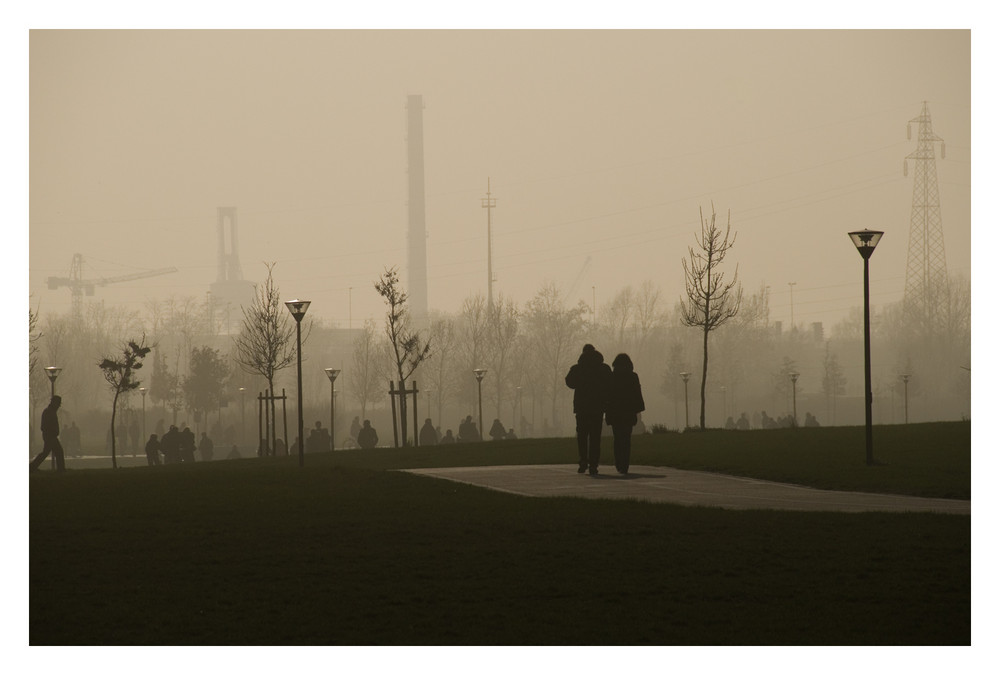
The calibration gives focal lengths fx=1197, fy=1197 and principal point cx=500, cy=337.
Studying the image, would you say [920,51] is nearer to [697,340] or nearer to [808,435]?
[808,435]

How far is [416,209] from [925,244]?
67864 millimetres

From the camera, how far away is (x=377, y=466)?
22.3 m

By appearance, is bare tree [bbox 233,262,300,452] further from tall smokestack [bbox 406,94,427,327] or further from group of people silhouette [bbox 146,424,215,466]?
tall smokestack [bbox 406,94,427,327]

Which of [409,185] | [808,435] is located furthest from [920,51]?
[409,185]

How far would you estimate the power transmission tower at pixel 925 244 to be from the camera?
189ft

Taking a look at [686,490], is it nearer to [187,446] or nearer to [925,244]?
[187,446]

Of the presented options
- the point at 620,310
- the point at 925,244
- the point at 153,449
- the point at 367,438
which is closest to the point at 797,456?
the point at 367,438

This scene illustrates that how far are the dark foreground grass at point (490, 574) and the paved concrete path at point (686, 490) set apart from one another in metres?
1.21

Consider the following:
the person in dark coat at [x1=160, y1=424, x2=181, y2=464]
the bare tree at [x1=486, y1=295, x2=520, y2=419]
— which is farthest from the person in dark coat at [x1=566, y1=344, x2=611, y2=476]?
the bare tree at [x1=486, y1=295, x2=520, y2=419]

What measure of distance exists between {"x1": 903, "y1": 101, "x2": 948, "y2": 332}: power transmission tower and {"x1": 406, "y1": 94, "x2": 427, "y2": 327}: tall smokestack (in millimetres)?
55374

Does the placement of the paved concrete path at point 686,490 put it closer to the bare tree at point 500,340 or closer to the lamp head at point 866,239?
the lamp head at point 866,239

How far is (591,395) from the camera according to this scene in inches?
647

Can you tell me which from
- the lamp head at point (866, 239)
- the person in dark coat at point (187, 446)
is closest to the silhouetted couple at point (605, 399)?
the lamp head at point (866, 239)

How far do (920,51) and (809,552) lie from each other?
552 centimetres
